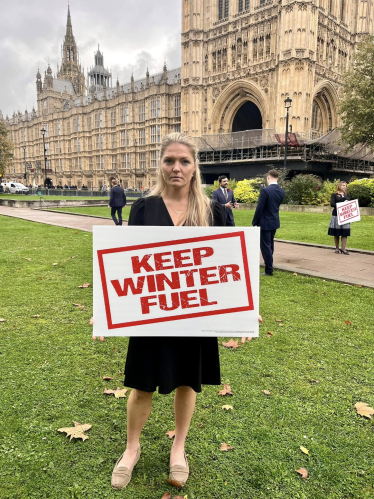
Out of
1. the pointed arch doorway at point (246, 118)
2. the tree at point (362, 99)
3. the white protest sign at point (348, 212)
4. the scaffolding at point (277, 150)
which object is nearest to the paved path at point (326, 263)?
the white protest sign at point (348, 212)

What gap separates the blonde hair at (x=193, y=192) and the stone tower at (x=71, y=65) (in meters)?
111

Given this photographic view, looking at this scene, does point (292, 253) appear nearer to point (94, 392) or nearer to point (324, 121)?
point (94, 392)

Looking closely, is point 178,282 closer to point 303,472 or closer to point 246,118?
point 303,472

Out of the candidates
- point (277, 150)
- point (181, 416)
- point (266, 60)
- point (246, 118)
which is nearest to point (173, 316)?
point (181, 416)

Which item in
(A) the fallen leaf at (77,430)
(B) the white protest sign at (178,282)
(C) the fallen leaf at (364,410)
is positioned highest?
(B) the white protest sign at (178,282)

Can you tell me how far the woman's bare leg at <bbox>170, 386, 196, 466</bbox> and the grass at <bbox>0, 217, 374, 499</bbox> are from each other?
0.14m

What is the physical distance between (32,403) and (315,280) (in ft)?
17.3

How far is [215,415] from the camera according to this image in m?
2.79

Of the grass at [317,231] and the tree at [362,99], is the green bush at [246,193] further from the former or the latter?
the tree at [362,99]

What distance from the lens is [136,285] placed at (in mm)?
2076

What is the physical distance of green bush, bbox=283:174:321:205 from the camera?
21.7 m

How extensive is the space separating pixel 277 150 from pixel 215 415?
3512cm

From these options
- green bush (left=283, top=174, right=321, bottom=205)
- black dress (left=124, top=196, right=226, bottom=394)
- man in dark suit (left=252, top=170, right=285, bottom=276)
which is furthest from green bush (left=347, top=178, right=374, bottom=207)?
black dress (left=124, top=196, right=226, bottom=394)

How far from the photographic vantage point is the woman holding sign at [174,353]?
6.75 feet
